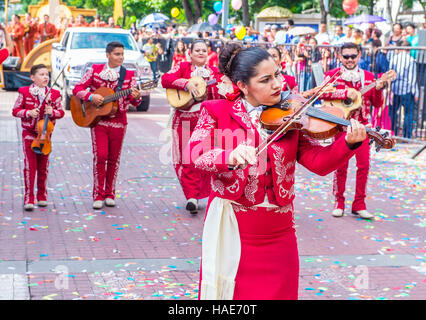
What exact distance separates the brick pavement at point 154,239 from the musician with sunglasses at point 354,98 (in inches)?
7.6

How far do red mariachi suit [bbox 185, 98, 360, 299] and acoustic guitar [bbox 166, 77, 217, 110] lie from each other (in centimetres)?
429

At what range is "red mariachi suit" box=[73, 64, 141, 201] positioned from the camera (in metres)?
8.05

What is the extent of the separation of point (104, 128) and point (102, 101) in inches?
13.4

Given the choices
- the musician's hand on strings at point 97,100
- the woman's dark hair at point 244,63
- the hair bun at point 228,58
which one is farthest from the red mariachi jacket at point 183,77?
the woman's dark hair at point 244,63

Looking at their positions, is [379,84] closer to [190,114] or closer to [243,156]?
[190,114]

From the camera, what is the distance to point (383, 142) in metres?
3.43

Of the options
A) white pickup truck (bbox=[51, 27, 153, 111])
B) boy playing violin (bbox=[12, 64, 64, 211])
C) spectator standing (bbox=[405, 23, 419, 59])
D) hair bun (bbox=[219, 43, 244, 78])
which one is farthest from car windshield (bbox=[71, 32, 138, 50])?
hair bun (bbox=[219, 43, 244, 78])

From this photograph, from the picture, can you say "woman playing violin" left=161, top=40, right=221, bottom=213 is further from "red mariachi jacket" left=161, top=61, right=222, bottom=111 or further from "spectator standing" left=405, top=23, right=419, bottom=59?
"spectator standing" left=405, top=23, right=419, bottom=59

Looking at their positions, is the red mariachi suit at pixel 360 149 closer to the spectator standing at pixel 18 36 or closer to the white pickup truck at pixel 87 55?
the white pickup truck at pixel 87 55

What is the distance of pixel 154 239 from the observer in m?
7.01

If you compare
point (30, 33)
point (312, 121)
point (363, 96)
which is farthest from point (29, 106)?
point (30, 33)

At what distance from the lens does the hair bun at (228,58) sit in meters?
3.86

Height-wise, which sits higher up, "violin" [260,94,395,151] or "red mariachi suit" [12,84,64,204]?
"violin" [260,94,395,151]
